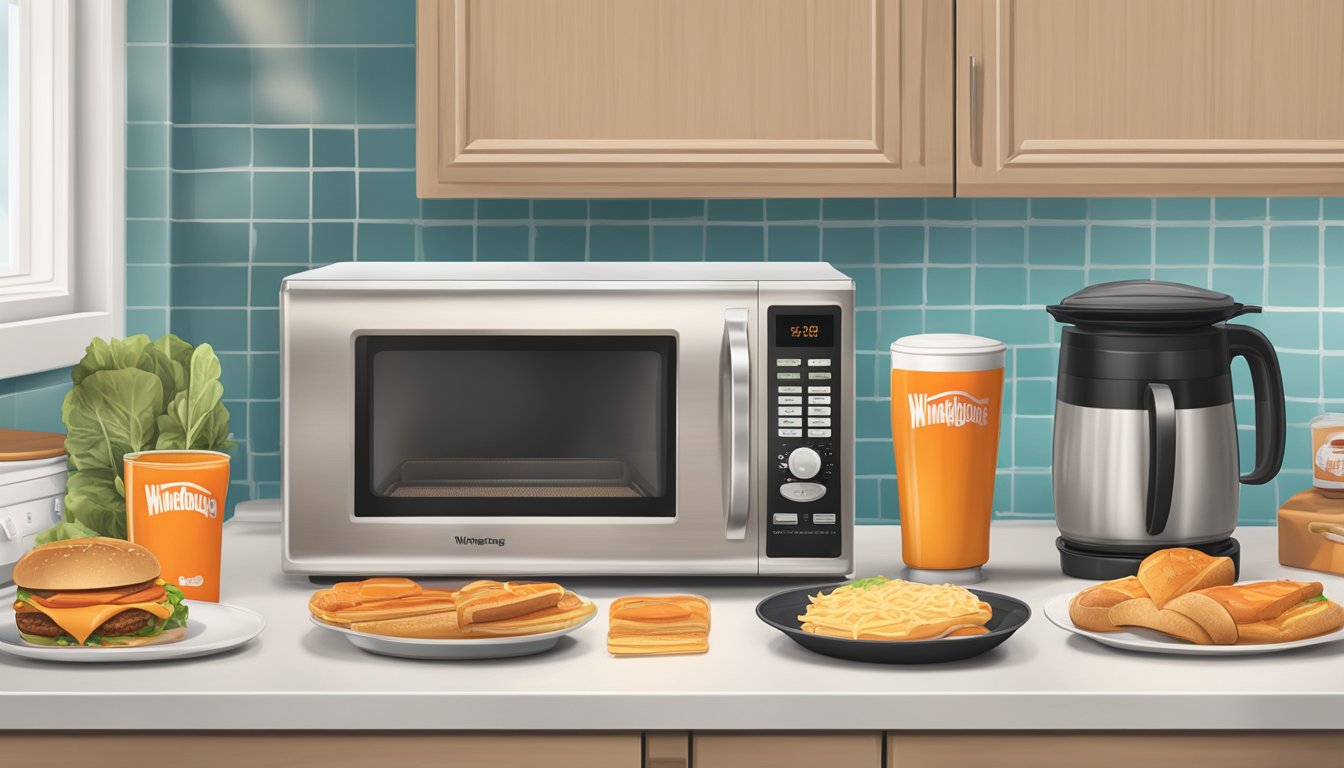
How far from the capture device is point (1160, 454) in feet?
4.76

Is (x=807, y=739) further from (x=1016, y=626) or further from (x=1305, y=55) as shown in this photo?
(x=1305, y=55)

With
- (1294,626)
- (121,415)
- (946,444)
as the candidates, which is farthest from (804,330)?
(121,415)

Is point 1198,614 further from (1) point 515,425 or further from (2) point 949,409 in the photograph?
(1) point 515,425

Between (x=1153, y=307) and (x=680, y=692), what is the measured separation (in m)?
0.72

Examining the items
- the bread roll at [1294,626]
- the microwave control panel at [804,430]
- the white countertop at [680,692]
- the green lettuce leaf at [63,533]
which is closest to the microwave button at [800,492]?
the microwave control panel at [804,430]

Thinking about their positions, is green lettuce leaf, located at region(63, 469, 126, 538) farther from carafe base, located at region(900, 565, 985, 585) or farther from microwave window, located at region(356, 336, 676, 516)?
carafe base, located at region(900, 565, 985, 585)

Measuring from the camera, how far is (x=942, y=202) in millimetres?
1924

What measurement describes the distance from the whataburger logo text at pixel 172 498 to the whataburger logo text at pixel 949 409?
0.78 metres

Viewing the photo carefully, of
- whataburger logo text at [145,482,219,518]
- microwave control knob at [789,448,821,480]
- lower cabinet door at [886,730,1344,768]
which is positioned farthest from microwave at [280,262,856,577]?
lower cabinet door at [886,730,1344,768]

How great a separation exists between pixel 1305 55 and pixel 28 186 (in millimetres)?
1645

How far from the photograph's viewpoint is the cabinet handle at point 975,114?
1.58 meters

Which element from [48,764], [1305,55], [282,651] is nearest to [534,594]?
[282,651]

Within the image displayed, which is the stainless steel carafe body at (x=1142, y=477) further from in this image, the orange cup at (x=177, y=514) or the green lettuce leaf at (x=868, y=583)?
the orange cup at (x=177, y=514)

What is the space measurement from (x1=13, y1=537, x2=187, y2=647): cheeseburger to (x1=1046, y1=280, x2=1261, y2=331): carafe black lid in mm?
1034
